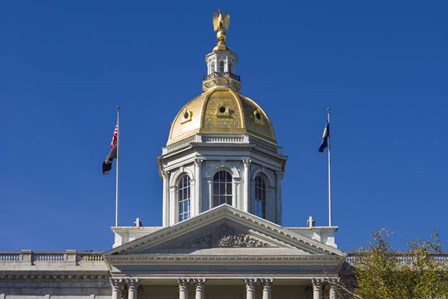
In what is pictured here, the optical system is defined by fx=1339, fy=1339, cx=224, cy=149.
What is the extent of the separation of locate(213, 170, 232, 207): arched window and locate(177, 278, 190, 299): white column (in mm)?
9421

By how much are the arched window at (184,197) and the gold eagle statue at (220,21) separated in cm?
1278

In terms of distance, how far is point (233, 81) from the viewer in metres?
93.2

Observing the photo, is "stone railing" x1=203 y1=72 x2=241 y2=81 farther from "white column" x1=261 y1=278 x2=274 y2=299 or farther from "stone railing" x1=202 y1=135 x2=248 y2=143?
"white column" x1=261 y1=278 x2=274 y2=299

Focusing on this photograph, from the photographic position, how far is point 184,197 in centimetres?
8894

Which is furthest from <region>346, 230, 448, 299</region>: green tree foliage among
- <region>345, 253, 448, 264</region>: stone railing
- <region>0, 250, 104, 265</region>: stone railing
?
<region>0, 250, 104, 265</region>: stone railing

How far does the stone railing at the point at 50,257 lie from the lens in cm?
8275

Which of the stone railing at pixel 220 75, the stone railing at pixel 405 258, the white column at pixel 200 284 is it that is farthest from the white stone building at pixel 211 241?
the stone railing at pixel 220 75

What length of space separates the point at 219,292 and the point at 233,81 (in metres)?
17.4

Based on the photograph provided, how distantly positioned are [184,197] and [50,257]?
1058cm

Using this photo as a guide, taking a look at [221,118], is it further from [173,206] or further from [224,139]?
[173,206]

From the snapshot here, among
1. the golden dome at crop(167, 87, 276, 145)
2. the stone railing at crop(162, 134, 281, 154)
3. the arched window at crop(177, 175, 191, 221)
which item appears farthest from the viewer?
the golden dome at crop(167, 87, 276, 145)

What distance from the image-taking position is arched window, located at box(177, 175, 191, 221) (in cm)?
8850

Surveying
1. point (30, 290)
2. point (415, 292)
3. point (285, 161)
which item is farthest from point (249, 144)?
point (415, 292)

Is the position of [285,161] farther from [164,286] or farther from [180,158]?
[164,286]
